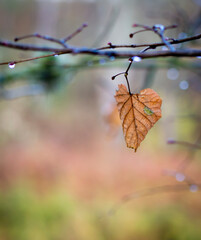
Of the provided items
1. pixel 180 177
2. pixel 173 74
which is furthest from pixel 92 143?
pixel 180 177

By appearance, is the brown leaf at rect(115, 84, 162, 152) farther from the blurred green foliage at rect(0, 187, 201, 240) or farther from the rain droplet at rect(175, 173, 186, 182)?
the blurred green foliage at rect(0, 187, 201, 240)

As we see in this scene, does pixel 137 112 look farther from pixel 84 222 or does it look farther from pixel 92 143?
pixel 92 143

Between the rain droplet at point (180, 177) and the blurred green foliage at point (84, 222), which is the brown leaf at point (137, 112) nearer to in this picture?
the rain droplet at point (180, 177)

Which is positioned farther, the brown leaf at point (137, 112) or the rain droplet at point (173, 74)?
the rain droplet at point (173, 74)

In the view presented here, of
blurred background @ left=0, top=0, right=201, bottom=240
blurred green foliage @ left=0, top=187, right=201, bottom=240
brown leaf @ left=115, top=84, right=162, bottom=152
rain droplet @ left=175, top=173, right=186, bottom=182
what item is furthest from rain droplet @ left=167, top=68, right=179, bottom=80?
blurred green foliage @ left=0, top=187, right=201, bottom=240

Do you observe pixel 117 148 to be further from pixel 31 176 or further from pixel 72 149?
pixel 31 176

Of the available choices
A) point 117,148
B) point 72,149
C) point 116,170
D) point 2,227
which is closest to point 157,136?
point 117,148

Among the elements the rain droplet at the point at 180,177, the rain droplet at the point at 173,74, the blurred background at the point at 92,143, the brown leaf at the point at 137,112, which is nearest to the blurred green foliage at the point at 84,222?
the blurred background at the point at 92,143
